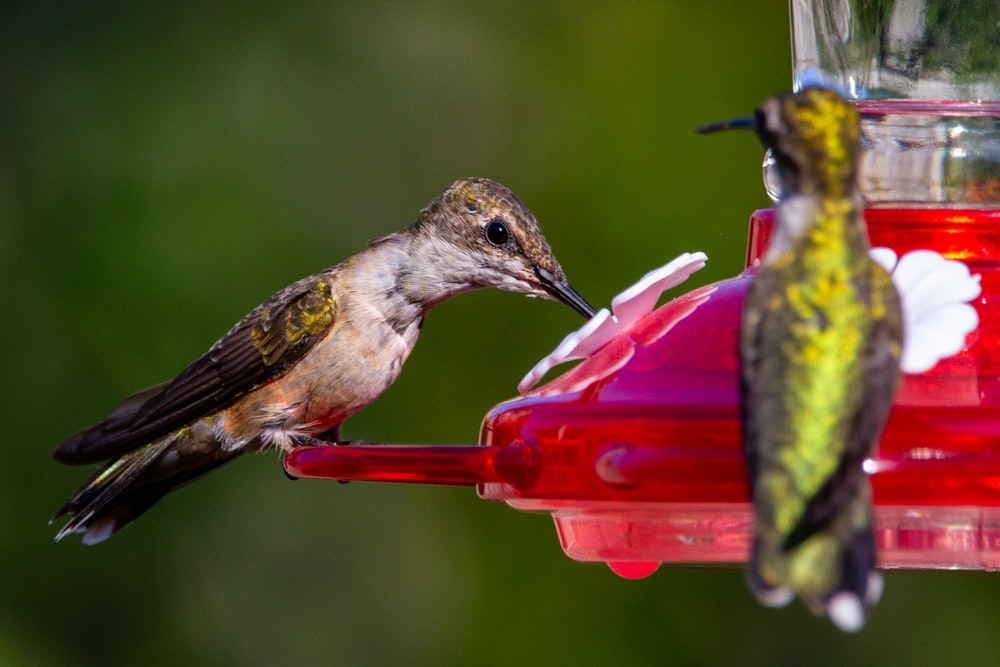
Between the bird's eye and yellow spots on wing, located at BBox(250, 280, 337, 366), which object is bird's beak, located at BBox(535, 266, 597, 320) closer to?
the bird's eye

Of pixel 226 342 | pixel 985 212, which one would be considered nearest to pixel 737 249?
pixel 226 342

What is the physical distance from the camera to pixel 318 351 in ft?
15.4

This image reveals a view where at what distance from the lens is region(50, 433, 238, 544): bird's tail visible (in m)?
4.96

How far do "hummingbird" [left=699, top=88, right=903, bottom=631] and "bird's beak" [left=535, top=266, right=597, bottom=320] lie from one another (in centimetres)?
228

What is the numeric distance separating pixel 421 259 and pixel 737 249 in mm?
2263

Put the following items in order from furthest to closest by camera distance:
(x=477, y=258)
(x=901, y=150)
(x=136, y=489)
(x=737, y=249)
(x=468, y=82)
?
(x=468, y=82) < (x=737, y=249) < (x=136, y=489) < (x=477, y=258) < (x=901, y=150)

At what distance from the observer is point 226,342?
4.91m

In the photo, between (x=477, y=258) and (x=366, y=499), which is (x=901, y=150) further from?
(x=366, y=499)

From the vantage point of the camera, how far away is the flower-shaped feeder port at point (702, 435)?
95.4 inches

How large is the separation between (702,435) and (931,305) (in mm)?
476

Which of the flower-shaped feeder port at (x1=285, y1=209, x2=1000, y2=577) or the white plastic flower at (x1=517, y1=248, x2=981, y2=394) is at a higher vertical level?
the white plastic flower at (x1=517, y1=248, x2=981, y2=394)

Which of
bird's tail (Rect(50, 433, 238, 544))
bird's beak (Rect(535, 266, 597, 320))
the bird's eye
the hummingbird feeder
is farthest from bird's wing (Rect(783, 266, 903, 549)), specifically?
A: bird's tail (Rect(50, 433, 238, 544))

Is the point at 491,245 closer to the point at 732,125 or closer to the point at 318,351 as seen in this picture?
the point at 318,351

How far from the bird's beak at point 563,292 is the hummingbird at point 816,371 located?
228 cm
